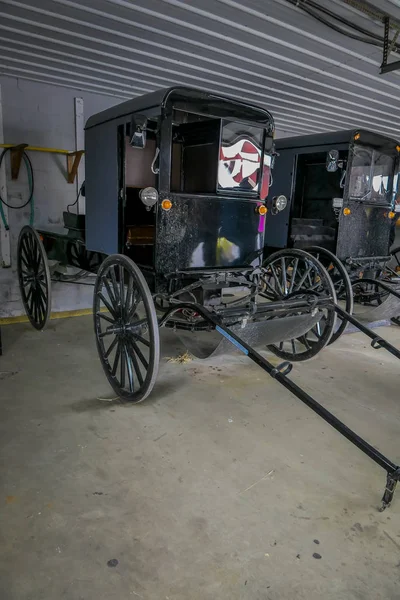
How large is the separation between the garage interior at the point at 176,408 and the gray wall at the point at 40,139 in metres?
0.02

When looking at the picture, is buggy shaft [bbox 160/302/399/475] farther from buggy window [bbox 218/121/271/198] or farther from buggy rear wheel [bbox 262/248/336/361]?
buggy window [bbox 218/121/271/198]

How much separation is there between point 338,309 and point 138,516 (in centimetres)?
202

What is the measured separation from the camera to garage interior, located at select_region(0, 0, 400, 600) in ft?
5.62

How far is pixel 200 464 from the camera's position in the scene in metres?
2.36

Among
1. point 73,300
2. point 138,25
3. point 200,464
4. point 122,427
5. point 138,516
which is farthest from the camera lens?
point 73,300

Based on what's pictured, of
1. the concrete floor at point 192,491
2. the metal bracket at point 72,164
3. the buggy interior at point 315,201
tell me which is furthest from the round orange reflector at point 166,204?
the metal bracket at point 72,164

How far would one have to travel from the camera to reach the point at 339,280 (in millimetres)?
4348

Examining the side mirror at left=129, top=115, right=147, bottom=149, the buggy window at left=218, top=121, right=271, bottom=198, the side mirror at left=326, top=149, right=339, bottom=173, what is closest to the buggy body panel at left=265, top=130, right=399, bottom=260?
the side mirror at left=326, top=149, right=339, bottom=173

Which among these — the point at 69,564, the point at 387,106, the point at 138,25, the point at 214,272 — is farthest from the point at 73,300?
the point at 387,106

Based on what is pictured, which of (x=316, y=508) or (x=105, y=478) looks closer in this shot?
(x=316, y=508)

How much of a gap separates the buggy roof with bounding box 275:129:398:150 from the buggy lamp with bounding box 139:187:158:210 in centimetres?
247

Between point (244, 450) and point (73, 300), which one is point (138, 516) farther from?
point (73, 300)

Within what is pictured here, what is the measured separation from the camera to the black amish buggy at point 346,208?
416 cm

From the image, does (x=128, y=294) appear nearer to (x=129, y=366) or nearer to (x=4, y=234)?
(x=129, y=366)
